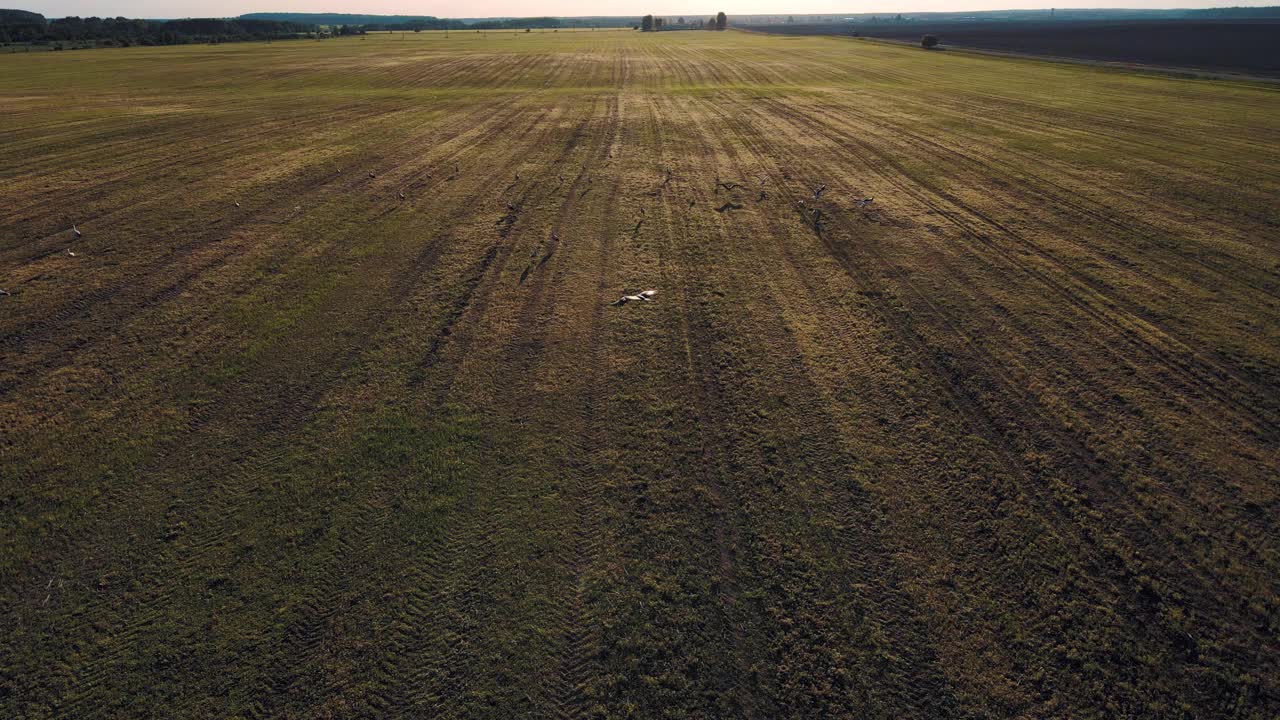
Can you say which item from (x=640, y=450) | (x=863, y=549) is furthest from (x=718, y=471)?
(x=863, y=549)

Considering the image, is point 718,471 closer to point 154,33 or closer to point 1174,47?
point 1174,47

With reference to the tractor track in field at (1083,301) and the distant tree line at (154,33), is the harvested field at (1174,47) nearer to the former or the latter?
the tractor track in field at (1083,301)

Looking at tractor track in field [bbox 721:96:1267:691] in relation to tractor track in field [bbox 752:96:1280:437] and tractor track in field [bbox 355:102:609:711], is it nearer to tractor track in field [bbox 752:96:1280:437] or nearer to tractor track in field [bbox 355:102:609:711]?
tractor track in field [bbox 752:96:1280:437]

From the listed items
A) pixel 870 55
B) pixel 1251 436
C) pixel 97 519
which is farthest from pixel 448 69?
pixel 1251 436

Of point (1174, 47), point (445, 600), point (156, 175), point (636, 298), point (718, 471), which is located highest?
point (1174, 47)

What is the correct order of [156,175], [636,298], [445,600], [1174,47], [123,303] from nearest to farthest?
[445,600], [123,303], [636,298], [156,175], [1174,47]

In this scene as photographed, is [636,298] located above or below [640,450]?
above
